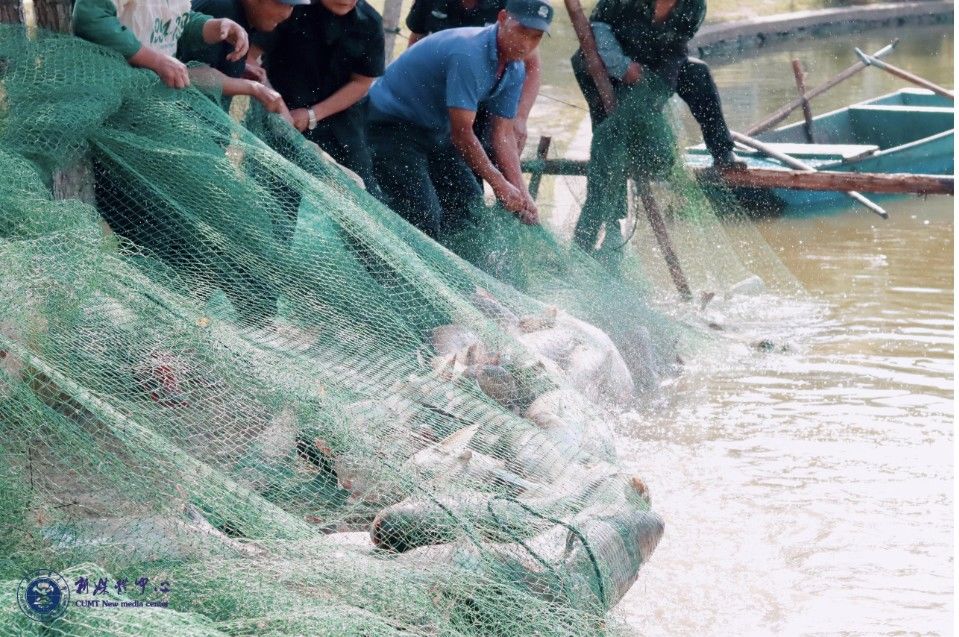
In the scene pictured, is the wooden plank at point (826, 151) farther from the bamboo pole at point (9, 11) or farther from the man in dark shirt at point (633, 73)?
the bamboo pole at point (9, 11)

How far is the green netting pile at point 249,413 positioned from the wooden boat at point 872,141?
5276 millimetres

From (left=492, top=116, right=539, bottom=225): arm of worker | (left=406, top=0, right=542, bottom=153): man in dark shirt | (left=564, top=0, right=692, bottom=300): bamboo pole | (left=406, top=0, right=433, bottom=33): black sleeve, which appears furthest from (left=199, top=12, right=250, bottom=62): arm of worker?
(left=564, top=0, right=692, bottom=300): bamboo pole

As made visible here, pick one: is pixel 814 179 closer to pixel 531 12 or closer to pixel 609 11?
pixel 609 11

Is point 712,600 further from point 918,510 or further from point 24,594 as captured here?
Answer: point 24,594

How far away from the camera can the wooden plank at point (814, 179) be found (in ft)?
23.6

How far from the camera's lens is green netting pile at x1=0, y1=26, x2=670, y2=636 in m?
2.88

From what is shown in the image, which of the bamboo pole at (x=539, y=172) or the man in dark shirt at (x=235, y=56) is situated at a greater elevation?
the man in dark shirt at (x=235, y=56)

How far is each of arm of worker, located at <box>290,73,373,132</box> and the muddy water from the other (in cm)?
197

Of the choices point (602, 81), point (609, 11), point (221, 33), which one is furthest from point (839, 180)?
point (221, 33)

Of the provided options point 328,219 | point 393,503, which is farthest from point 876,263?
point 393,503

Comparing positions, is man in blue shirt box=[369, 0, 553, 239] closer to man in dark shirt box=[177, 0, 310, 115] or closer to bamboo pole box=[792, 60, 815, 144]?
man in dark shirt box=[177, 0, 310, 115]

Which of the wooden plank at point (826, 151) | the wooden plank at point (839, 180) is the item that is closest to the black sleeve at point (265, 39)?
the wooden plank at point (839, 180)

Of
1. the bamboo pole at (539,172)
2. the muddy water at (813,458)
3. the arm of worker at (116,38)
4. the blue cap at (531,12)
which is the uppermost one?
the arm of worker at (116,38)

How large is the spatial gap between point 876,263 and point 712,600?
16.9 ft
